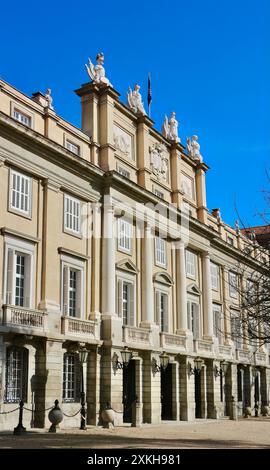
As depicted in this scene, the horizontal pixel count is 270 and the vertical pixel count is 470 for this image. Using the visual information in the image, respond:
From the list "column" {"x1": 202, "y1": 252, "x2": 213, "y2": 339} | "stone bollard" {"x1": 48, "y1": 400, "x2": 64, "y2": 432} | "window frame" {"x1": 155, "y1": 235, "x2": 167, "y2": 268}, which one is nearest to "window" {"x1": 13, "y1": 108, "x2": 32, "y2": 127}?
"window frame" {"x1": 155, "y1": 235, "x2": 167, "y2": 268}

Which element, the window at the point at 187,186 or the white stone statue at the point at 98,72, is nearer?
the white stone statue at the point at 98,72

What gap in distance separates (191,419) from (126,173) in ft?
52.0

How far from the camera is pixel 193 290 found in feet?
144

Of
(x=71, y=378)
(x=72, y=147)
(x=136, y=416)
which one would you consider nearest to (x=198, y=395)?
(x=136, y=416)

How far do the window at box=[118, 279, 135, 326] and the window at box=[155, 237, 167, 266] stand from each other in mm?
3737

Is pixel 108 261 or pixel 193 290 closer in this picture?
pixel 108 261

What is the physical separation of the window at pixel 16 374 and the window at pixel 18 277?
7.16ft

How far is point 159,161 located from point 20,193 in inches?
577

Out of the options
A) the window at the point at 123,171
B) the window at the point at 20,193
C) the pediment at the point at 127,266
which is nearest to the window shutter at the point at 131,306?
the pediment at the point at 127,266

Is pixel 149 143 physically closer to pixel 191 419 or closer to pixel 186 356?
pixel 186 356

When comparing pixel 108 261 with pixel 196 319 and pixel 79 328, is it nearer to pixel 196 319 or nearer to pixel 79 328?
pixel 79 328

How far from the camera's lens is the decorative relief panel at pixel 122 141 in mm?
→ 37031

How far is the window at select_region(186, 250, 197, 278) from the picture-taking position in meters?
43.7

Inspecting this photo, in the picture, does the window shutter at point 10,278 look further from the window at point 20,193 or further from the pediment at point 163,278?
the pediment at point 163,278
